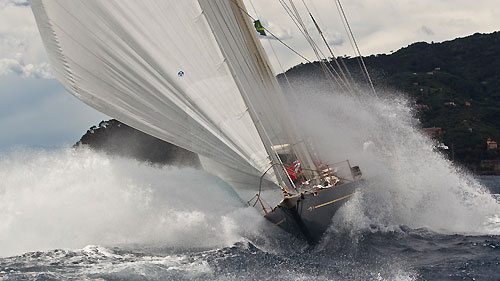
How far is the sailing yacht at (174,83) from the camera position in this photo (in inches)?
412

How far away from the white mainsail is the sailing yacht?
0.02 meters

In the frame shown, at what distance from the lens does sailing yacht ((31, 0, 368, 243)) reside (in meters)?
10.5

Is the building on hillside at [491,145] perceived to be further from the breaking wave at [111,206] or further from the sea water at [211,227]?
the breaking wave at [111,206]

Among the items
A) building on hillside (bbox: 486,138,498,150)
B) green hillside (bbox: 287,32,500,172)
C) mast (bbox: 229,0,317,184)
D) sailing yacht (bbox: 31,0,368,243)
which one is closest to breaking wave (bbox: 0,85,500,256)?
sailing yacht (bbox: 31,0,368,243)

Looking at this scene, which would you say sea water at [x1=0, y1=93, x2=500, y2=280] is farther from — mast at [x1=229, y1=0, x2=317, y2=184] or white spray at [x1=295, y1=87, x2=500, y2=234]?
mast at [x1=229, y1=0, x2=317, y2=184]

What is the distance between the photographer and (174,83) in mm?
10641

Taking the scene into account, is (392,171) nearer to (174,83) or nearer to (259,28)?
(259,28)

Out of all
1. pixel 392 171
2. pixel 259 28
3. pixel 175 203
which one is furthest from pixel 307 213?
pixel 392 171

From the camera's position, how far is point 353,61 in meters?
84.1

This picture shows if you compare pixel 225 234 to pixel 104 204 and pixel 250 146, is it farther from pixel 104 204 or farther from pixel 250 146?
pixel 104 204

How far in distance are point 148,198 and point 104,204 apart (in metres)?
1.07

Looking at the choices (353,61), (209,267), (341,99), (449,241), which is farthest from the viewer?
(353,61)

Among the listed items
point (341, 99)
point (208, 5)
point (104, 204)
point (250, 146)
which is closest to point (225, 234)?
point (250, 146)

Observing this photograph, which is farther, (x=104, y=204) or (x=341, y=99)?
(x=341, y=99)
